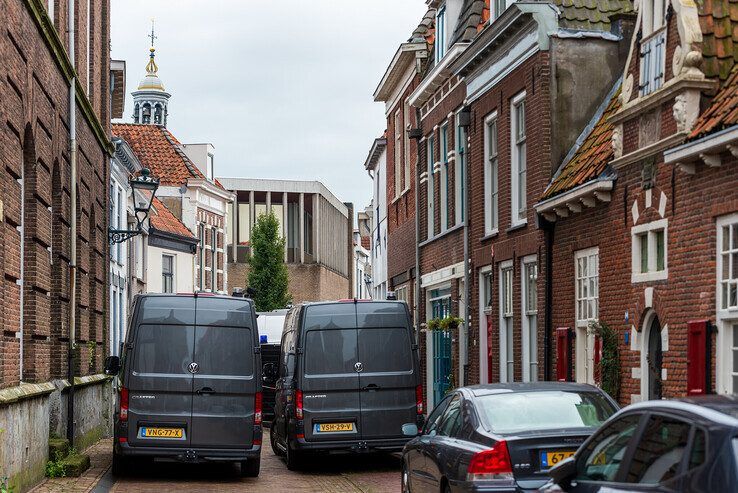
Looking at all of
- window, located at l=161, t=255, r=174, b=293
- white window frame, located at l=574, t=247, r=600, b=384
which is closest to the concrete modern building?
window, located at l=161, t=255, r=174, b=293

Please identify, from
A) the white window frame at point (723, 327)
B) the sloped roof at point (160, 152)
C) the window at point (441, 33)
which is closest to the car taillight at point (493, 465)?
the white window frame at point (723, 327)

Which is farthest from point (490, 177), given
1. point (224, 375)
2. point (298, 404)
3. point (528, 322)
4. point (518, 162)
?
point (224, 375)

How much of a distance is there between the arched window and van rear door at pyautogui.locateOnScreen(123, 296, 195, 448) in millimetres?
59926

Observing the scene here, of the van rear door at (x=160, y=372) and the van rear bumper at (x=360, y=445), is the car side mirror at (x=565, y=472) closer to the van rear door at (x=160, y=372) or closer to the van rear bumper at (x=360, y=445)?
the van rear door at (x=160, y=372)

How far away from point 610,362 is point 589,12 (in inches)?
263

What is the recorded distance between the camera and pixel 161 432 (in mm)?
19031

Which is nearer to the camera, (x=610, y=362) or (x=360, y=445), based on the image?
(x=610, y=362)

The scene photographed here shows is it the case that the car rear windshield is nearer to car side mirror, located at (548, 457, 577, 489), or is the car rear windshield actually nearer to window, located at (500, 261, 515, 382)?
car side mirror, located at (548, 457, 577, 489)

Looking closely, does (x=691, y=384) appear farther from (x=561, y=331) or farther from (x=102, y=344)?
(x=102, y=344)

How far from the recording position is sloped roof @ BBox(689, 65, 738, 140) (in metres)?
14.2

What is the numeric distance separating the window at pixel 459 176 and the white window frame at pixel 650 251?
34.2 feet

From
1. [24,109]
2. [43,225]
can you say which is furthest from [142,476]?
[24,109]

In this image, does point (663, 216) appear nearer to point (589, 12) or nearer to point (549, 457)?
point (549, 457)

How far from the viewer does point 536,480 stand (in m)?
10.8
